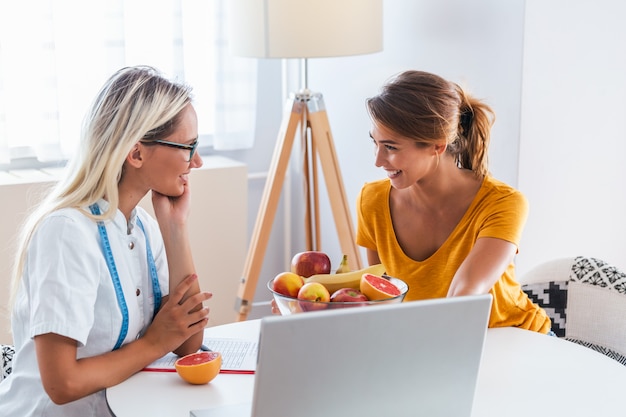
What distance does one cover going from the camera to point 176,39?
3.34m

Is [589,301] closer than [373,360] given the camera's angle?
No

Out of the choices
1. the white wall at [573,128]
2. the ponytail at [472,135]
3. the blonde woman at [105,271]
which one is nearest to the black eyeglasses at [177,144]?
the blonde woman at [105,271]

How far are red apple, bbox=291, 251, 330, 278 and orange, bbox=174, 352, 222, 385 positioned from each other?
0.24 meters

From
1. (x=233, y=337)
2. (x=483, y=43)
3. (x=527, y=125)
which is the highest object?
(x=483, y=43)

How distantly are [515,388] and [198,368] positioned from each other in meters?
0.56

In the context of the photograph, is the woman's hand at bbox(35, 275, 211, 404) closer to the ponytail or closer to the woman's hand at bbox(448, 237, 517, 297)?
the woman's hand at bbox(448, 237, 517, 297)

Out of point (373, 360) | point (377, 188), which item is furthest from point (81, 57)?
point (373, 360)

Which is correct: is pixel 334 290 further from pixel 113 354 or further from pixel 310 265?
pixel 113 354

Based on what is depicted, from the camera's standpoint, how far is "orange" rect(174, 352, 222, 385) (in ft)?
4.86

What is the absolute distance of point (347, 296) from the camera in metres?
1.46

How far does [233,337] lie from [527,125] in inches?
49.0

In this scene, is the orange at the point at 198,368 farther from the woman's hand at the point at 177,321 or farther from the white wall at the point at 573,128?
the white wall at the point at 573,128

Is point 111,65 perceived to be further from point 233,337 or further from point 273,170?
point 233,337

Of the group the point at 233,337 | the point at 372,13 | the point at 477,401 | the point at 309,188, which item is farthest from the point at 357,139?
the point at 477,401
